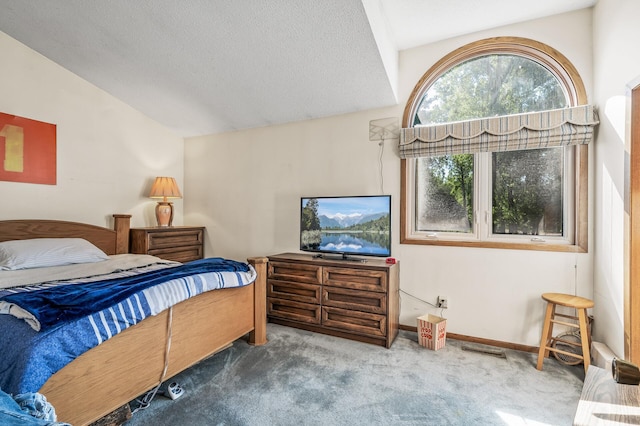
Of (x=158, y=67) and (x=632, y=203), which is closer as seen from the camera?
(x=632, y=203)

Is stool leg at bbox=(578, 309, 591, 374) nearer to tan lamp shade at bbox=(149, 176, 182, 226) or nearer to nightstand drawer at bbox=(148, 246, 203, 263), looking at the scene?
nightstand drawer at bbox=(148, 246, 203, 263)

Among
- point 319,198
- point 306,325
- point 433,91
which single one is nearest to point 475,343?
point 306,325

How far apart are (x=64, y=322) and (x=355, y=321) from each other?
2.02 m

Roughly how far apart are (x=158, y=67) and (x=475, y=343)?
390 centimetres

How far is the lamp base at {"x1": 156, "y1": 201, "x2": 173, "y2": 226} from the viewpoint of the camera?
3.73m

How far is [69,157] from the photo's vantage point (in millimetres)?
3113

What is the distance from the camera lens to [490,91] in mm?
2754

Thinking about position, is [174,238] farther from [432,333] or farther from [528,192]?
[528,192]

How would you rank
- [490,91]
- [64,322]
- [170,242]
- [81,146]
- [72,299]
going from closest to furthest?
[64,322] < [72,299] < [490,91] < [81,146] < [170,242]

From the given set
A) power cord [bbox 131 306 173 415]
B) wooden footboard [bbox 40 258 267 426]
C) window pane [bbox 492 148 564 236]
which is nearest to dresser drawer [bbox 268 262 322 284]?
wooden footboard [bbox 40 258 267 426]

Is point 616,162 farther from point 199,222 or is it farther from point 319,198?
point 199,222

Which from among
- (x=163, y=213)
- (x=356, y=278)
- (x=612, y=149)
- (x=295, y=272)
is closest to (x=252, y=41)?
(x=295, y=272)

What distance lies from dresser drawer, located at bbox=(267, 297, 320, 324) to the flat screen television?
547 millimetres

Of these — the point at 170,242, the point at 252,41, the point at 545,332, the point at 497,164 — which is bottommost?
the point at 545,332
